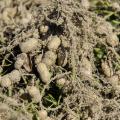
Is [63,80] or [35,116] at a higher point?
[63,80]

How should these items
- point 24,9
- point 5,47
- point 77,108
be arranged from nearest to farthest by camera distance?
point 77,108
point 5,47
point 24,9

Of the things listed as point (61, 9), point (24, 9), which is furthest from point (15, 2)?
point (61, 9)

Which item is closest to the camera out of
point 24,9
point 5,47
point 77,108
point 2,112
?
point 2,112

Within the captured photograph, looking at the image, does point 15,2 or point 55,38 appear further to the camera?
point 15,2

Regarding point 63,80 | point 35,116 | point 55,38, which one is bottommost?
point 35,116

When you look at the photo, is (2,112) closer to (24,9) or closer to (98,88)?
(98,88)

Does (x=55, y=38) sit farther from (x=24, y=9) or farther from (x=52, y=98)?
(x=24, y=9)
